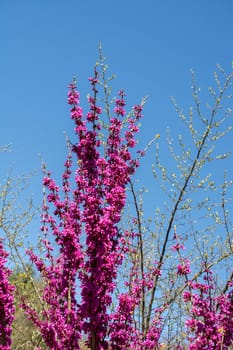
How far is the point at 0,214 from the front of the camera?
12508mm

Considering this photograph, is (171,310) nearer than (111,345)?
No

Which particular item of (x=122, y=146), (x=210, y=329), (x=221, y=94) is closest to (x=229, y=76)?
(x=221, y=94)

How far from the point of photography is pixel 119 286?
971 cm

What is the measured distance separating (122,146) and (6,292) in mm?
2293

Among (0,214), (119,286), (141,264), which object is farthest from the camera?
(0,214)

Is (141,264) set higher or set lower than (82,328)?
higher

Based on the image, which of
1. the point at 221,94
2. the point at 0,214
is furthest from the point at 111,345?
the point at 0,214

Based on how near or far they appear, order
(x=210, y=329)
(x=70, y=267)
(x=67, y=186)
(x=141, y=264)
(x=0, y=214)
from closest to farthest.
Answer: (x=210, y=329) → (x=70, y=267) → (x=67, y=186) → (x=141, y=264) → (x=0, y=214)

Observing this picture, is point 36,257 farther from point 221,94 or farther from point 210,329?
point 221,94

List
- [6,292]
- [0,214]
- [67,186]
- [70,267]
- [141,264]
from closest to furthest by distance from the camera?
1. [6,292]
2. [70,267]
3. [67,186]
4. [141,264]
5. [0,214]

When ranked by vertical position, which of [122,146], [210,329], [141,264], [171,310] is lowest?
[210,329]

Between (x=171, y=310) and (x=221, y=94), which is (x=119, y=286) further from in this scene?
(x=221, y=94)

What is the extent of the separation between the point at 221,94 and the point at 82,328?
519 centimetres

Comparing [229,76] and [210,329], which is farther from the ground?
[229,76]
